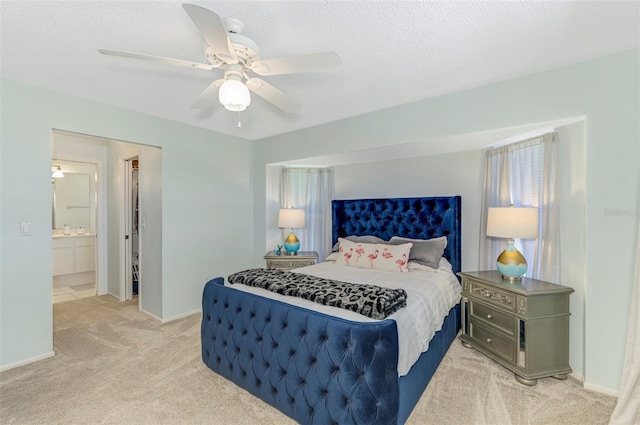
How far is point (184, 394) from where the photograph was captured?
83.9 inches

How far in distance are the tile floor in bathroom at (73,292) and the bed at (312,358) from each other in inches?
137

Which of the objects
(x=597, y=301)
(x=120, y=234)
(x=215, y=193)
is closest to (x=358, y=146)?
(x=215, y=193)

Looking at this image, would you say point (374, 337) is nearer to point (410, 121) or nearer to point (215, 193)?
point (410, 121)

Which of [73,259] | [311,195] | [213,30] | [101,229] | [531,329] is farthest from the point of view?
[73,259]

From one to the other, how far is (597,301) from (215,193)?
161 inches

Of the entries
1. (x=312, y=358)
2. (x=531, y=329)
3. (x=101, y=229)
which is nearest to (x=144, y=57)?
(x=312, y=358)

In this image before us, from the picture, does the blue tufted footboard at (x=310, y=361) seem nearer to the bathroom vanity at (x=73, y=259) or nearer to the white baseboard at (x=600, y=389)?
the white baseboard at (x=600, y=389)

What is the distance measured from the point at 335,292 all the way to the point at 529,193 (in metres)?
2.15

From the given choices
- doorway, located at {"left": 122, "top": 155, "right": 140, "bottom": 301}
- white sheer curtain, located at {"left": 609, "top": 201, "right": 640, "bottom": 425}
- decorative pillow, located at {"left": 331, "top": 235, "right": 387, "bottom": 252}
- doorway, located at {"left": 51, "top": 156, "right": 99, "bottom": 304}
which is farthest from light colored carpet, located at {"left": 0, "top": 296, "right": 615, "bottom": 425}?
doorway, located at {"left": 51, "top": 156, "right": 99, "bottom": 304}

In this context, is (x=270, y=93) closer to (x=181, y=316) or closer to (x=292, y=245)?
→ (x=292, y=245)

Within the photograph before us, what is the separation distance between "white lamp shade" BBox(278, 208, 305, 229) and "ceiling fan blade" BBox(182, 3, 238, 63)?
2.59 meters

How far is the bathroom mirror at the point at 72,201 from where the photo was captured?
17.7 feet

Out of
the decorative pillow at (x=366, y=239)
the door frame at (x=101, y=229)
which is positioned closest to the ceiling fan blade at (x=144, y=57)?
the decorative pillow at (x=366, y=239)

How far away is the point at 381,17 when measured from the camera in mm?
1669
